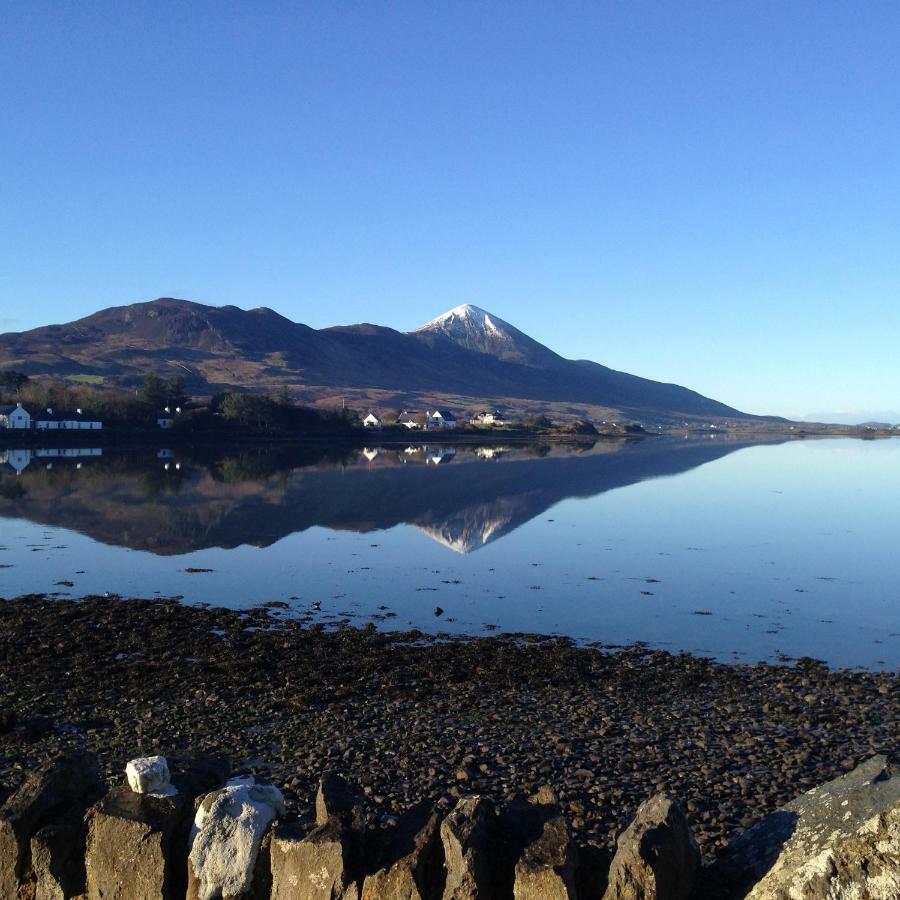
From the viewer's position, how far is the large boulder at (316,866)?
5465mm

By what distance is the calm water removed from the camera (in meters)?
22.2

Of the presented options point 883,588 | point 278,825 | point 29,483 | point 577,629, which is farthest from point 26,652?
point 29,483

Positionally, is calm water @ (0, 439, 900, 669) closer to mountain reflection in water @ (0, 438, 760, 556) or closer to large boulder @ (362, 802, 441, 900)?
mountain reflection in water @ (0, 438, 760, 556)

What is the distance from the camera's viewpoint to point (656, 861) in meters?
5.28

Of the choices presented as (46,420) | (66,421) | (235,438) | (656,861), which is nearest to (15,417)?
(46,420)

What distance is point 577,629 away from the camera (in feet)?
69.0

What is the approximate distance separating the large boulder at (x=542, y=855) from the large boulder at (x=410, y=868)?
54 cm

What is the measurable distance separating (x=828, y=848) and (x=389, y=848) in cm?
282

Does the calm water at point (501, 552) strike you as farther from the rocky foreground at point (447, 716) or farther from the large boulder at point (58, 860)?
the large boulder at point (58, 860)

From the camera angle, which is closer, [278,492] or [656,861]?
[656,861]

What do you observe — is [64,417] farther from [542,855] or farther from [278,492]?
[542,855]

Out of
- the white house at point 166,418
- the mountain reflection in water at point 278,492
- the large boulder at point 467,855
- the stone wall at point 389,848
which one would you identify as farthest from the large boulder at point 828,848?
the white house at point 166,418

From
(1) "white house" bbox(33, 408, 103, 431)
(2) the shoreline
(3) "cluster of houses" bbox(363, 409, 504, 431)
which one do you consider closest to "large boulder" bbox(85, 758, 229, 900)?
(2) the shoreline

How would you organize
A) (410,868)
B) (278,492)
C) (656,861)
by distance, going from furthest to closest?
(278,492), (410,868), (656,861)
